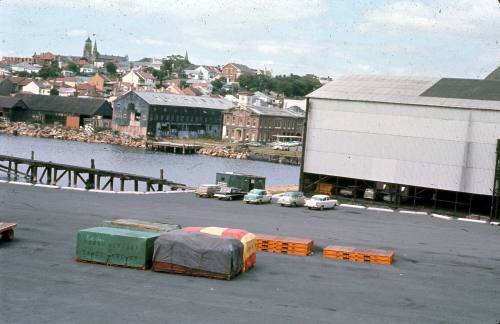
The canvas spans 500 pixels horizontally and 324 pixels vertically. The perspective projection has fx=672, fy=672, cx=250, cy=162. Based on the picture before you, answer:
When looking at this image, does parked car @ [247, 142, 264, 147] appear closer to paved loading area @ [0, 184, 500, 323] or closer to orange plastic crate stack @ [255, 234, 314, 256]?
paved loading area @ [0, 184, 500, 323]

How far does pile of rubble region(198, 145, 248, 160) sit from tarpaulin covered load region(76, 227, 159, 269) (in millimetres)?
107118

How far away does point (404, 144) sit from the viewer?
2053 inches

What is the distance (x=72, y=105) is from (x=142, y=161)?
54712 mm

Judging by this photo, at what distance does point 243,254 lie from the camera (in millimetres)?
26719

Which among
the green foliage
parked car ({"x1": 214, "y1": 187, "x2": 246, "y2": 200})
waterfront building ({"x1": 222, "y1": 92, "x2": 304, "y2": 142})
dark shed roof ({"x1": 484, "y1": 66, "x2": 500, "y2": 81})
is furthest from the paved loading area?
the green foliage

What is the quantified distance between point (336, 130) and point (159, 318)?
120 feet

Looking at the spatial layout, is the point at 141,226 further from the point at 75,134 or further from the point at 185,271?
the point at 75,134

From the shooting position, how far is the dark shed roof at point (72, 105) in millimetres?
158625

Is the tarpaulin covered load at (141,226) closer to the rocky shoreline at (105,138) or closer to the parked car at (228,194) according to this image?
the parked car at (228,194)

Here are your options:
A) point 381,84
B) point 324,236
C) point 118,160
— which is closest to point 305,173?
point 381,84

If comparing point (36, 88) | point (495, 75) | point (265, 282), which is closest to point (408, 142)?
point (265, 282)


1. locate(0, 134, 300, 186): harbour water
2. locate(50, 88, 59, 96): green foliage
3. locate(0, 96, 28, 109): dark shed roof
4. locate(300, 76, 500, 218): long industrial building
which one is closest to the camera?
locate(300, 76, 500, 218): long industrial building

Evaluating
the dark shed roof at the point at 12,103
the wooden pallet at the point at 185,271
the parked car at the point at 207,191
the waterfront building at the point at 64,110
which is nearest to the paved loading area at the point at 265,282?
the wooden pallet at the point at 185,271

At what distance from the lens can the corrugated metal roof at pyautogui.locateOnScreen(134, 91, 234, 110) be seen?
5851 inches
